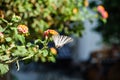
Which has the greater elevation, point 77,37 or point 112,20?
point 112,20

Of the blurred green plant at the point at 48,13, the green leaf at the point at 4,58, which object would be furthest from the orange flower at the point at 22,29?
the blurred green plant at the point at 48,13

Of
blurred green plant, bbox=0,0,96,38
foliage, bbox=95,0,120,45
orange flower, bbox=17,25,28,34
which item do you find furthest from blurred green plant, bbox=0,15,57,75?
foliage, bbox=95,0,120,45

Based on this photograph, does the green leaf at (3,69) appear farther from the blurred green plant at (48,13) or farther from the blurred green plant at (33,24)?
the blurred green plant at (48,13)

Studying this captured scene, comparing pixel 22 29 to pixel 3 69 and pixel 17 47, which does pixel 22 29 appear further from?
pixel 3 69

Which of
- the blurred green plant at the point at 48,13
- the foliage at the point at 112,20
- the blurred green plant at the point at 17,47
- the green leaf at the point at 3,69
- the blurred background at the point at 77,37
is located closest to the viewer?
the green leaf at the point at 3,69

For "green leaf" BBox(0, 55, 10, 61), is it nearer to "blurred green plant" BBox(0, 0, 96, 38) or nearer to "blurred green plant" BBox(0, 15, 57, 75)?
"blurred green plant" BBox(0, 15, 57, 75)

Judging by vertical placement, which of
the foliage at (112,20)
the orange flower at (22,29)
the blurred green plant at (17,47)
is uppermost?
the foliage at (112,20)

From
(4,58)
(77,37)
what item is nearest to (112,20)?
(77,37)

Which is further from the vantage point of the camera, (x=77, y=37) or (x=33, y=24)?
(x=77, y=37)
